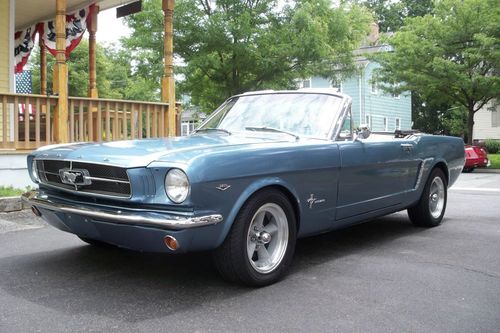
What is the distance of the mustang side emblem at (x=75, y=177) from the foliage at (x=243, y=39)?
13.5m

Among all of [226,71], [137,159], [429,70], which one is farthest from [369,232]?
[429,70]

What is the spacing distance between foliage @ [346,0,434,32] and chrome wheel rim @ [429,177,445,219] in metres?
50.4

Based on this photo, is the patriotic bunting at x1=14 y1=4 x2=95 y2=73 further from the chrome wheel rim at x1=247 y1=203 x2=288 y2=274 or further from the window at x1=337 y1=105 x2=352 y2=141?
the chrome wheel rim at x1=247 y1=203 x2=288 y2=274

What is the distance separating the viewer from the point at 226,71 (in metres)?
18.4

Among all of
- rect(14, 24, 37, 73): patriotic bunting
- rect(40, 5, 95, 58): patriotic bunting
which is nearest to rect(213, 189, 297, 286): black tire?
rect(40, 5, 95, 58): patriotic bunting

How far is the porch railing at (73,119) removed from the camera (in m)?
8.76

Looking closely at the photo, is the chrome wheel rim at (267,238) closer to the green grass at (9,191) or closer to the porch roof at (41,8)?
the green grass at (9,191)

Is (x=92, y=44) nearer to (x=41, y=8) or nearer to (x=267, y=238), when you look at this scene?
(x=41, y=8)

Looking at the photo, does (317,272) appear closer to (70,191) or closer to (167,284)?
(167,284)

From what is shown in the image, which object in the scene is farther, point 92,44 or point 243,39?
point 243,39

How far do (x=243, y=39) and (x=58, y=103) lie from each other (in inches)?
367

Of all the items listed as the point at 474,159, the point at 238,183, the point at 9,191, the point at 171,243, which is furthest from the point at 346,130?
the point at 474,159

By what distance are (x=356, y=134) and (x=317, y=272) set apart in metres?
1.42

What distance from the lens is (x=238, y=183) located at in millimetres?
3729
